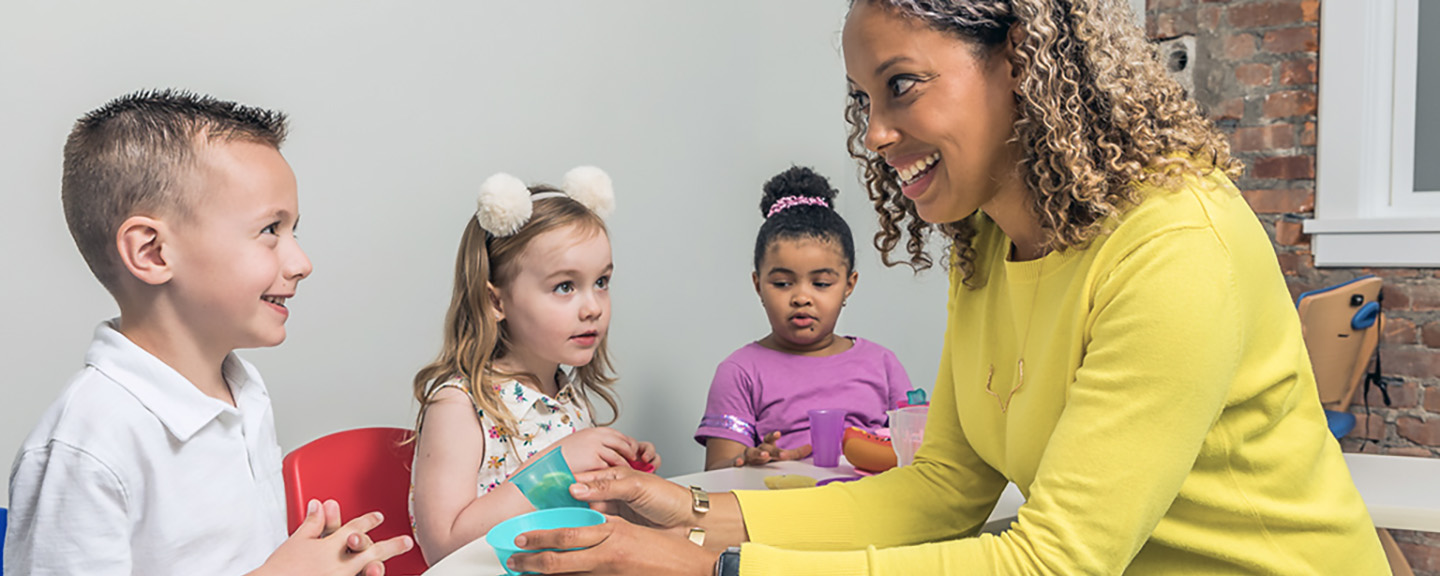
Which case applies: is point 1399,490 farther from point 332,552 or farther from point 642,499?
point 332,552

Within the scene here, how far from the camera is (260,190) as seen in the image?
3.64 feet

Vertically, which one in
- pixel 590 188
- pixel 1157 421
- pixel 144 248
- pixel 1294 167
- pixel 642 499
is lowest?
pixel 642 499

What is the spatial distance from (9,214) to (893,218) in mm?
1178

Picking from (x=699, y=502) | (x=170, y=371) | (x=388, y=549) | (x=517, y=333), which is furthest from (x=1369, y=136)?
(x=170, y=371)

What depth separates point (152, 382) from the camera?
3.37 ft

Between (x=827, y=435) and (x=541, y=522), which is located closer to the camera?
(x=541, y=522)

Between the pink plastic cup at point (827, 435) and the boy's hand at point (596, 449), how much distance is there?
0.34 meters

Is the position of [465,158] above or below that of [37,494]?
above

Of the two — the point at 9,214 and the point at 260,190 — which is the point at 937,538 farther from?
the point at 9,214

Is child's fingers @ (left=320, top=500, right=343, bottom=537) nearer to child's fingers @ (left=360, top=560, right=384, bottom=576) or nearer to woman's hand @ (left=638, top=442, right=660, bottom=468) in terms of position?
child's fingers @ (left=360, top=560, right=384, bottom=576)

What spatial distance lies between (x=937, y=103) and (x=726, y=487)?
765mm

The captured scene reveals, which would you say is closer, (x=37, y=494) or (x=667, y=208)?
(x=37, y=494)

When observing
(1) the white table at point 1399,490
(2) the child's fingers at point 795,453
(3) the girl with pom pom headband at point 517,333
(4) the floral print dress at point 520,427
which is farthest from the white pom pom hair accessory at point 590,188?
(1) the white table at point 1399,490

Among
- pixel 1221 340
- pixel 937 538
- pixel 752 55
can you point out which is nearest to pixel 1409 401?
pixel 752 55
